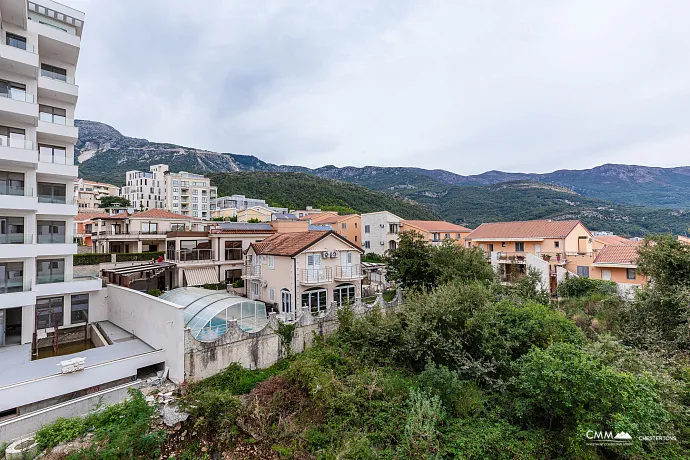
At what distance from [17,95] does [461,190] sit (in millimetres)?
139115

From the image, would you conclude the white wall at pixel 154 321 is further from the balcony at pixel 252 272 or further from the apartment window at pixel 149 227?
the apartment window at pixel 149 227

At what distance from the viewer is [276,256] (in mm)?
23562

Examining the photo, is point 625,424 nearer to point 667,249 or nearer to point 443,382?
point 443,382

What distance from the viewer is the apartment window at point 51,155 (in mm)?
19266

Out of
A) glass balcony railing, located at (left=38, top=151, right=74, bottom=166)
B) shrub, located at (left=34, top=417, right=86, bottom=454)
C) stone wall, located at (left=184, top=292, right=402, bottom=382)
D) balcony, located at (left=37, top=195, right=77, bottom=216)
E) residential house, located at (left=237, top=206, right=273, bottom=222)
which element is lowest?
shrub, located at (left=34, top=417, right=86, bottom=454)

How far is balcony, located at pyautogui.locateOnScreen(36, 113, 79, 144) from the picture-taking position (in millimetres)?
19634

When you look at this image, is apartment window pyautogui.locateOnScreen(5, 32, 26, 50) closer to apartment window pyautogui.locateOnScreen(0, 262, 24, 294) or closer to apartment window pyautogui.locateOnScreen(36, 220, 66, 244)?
apartment window pyautogui.locateOnScreen(36, 220, 66, 244)

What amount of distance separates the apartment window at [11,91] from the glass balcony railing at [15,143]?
2.37 metres

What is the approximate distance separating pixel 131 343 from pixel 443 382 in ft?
54.5

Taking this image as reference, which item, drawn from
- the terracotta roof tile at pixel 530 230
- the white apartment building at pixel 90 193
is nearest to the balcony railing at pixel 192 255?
the terracotta roof tile at pixel 530 230

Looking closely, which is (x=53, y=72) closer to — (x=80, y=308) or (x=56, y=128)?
(x=56, y=128)

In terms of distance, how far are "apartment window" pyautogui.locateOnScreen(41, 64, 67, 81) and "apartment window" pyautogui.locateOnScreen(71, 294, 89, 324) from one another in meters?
15.2

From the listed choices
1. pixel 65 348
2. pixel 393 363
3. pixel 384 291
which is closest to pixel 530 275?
pixel 384 291

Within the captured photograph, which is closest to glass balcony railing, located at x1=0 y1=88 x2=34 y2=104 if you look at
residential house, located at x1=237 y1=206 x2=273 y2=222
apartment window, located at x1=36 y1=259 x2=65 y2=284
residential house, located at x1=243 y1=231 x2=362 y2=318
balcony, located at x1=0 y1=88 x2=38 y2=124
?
balcony, located at x1=0 y1=88 x2=38 y2=124
